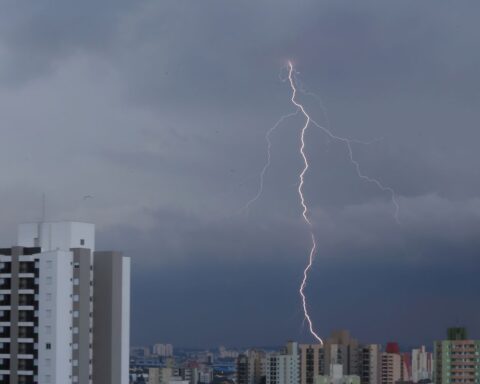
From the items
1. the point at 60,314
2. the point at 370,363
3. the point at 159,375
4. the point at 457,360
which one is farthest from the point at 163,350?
the point at 60,314

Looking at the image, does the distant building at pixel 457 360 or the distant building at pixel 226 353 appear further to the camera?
the distant building at pixel 226 353

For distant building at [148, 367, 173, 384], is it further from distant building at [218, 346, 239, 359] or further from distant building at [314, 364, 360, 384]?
distant building at [314, 364, 360, 384]

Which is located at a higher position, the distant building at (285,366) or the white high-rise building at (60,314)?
the white high-rise building at (60,314)

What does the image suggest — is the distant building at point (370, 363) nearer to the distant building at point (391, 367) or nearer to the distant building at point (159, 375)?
the distant building at point (391, 367)

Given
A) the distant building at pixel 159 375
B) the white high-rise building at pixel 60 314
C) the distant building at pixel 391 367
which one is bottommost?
the distant building at pixel 159 375

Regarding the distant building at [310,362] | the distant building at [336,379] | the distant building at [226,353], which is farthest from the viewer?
the distant building at [226,353]

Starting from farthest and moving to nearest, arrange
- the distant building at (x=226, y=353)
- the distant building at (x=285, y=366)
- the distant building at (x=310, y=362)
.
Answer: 1. the distant building at (x=226, y=353)
2. the distant building at (x=285, y=366)
3. the distant building at (x=310, y=362)

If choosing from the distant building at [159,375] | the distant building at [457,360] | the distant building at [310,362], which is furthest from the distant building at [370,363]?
the distant building at [159,375]
